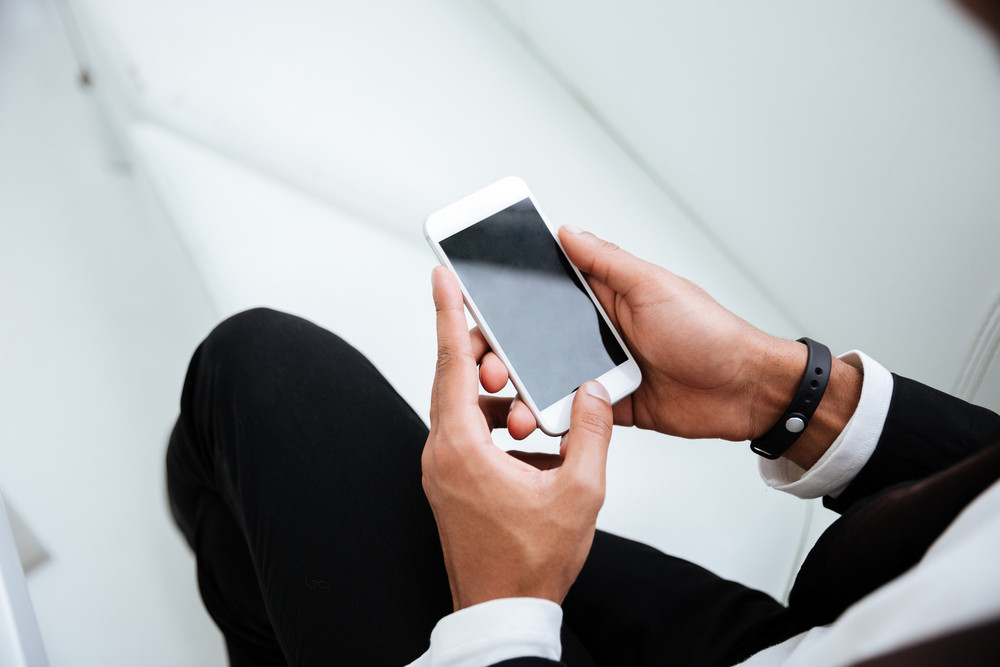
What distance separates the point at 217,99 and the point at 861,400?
80 cm

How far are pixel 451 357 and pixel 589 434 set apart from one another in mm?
117

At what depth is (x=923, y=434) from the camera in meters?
0.46

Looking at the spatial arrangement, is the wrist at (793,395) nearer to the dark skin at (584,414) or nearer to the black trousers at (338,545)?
the dark skin at (584,414)

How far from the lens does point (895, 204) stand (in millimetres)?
563

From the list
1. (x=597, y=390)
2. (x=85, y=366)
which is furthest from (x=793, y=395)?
(x=85, y=366)

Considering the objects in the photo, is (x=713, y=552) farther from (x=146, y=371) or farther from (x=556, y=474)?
(x=146, y=371)

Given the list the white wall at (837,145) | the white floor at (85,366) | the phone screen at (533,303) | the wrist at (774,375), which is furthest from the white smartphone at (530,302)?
the white floor at (85,366)

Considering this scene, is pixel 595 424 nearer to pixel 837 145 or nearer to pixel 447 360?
pixel 447 360

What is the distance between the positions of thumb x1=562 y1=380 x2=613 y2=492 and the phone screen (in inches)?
1.5

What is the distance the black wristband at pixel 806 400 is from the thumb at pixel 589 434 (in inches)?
5.8

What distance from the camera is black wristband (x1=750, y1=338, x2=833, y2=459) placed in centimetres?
50

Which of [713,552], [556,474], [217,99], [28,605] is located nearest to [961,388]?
[713,552]

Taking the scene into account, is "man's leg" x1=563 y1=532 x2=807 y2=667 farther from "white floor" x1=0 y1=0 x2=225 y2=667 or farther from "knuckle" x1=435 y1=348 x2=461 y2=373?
"white floor" x1=0 y1=0 x2=225 y2=667

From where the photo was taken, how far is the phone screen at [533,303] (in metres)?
0.53
